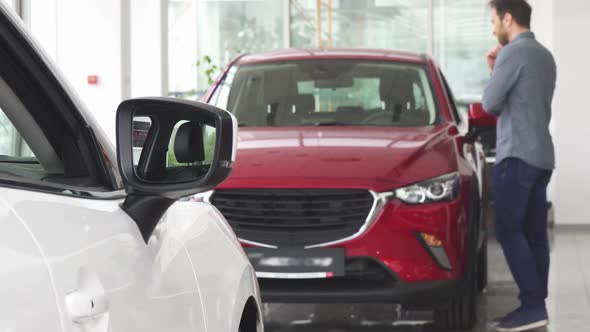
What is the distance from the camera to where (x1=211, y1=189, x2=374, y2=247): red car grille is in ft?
16.8

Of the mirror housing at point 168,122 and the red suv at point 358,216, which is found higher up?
the mirror housing at point 168,122

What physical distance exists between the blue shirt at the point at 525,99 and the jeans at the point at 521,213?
72 millimetres

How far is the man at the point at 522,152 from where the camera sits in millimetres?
5930

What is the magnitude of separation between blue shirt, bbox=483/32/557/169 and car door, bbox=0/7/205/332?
14.1 feet

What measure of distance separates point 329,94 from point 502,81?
97 centimetres

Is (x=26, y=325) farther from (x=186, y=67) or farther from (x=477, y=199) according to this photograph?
(x=186, y=67)

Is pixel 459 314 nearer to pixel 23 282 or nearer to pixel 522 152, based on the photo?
pixel 522 152

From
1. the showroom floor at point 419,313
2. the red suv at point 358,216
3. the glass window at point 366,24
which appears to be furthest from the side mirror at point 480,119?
the glass window at point 366,24

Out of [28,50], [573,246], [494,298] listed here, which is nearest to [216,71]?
[573,246]

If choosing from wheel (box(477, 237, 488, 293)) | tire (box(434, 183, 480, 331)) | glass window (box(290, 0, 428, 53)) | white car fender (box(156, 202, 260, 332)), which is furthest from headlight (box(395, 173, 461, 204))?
glass window (box(290, 0, 428, 53))

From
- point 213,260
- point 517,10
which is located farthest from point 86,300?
point 517,10

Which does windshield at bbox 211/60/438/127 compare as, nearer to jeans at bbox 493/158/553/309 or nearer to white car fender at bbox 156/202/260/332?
jeans at bbox 493/158/553/309

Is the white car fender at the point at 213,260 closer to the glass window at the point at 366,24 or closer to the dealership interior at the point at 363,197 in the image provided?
the dealership interior at the point at 363,197

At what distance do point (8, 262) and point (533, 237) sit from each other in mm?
5328
